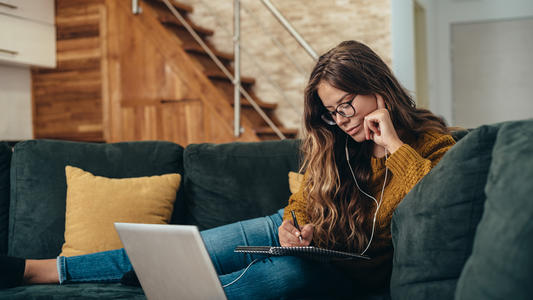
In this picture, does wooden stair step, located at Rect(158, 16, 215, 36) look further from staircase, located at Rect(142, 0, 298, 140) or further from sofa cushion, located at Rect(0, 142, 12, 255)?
sofa cushion, located at Rect(0, 142, 12, 255)

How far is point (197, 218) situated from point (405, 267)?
1.12m

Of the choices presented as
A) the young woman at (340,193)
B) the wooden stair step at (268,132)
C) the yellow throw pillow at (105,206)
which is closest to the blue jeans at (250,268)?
the young woman at (340,193)

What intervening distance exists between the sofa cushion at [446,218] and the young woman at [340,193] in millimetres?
269

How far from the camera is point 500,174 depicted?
0.86 meters

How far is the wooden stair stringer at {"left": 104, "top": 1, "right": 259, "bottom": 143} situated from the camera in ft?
12.9

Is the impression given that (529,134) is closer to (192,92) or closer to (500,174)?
(500,174)

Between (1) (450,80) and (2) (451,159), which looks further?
(1) (450,80)

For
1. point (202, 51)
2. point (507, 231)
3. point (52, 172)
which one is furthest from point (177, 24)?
point (507, 231)

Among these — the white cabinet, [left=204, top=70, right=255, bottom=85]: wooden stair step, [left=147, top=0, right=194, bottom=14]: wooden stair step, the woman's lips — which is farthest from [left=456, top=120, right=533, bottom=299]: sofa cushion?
A: [left=147, top=0, right=194, bottom=14]: wooden stair step

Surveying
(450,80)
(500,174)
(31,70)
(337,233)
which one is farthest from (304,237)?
(450,80)

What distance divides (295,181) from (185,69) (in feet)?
7.75

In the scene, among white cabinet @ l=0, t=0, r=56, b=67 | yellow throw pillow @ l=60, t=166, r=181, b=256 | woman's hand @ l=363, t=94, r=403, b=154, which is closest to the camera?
woman's hand @ l=363, t=94, r=403, b=154

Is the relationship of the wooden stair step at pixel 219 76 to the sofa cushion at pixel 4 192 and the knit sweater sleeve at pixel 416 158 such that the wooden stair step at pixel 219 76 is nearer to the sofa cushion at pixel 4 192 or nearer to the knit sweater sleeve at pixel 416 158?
the sofa cushion at pixel 4 192

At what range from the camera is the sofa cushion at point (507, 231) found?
0.71 metres
